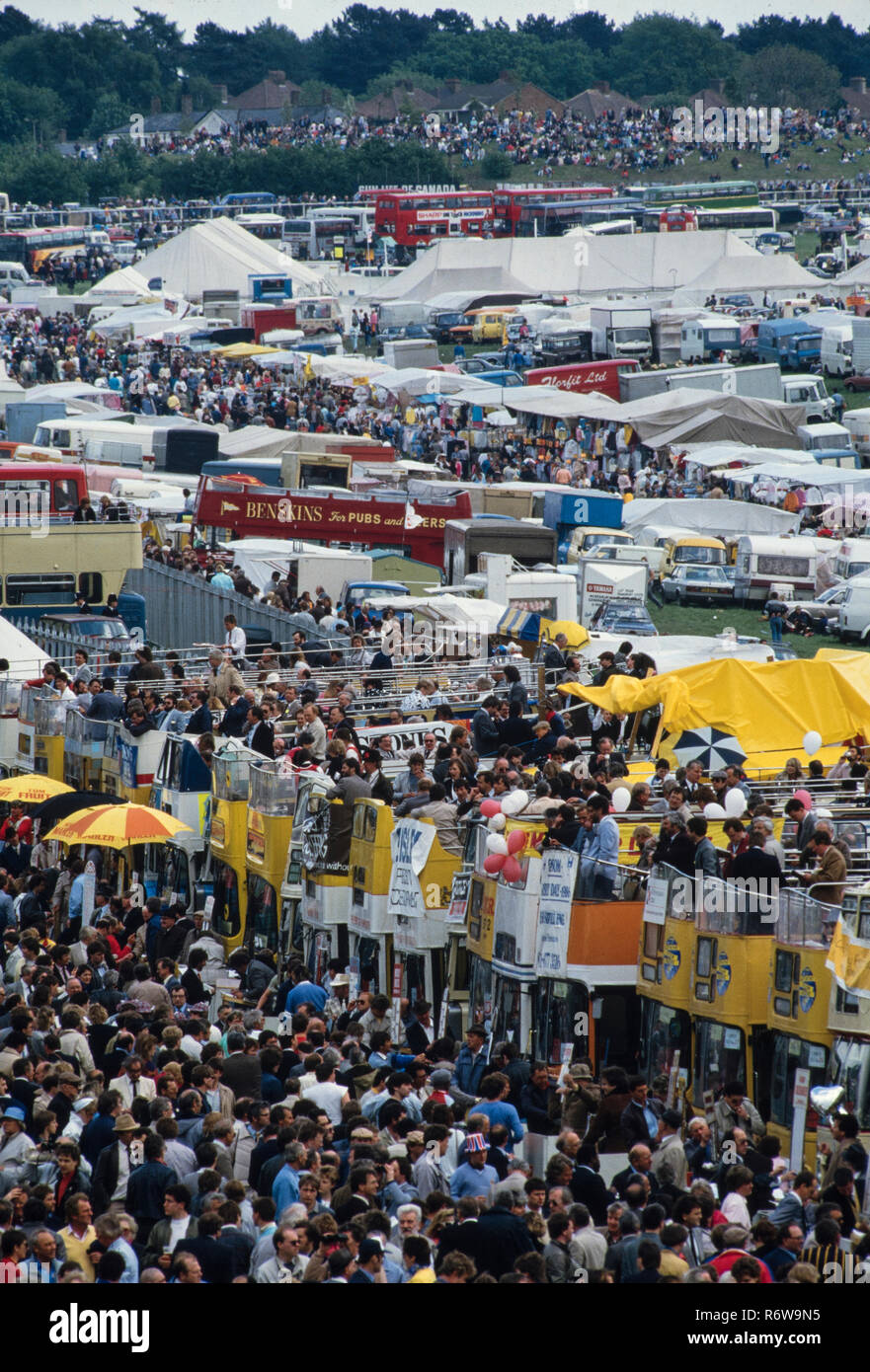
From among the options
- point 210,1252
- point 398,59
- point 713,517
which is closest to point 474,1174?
point 210,1252

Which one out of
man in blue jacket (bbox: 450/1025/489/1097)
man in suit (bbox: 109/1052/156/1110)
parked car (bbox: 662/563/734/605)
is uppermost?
man in suit (bbox: 109/1052/156/1110)

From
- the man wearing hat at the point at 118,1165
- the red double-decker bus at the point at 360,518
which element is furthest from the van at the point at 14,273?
the man wearing hat at the point at 118,1165

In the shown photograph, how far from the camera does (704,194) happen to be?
351 feet

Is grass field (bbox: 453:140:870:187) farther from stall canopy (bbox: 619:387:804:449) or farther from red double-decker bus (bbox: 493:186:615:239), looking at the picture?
stall canopy (bbox: 619:387:804:449)

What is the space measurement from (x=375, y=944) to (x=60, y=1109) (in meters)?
4.97

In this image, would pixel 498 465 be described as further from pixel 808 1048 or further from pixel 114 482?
pixel 808 1048

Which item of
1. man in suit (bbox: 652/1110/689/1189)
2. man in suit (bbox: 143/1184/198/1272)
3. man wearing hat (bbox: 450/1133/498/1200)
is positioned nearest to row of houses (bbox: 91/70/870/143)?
man in suit (bbox: 652/1110/689/1189)

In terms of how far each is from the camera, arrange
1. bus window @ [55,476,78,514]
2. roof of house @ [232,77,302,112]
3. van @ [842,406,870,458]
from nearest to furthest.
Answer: bus window @ [55,476,78,514] < van @ [842,406,870,458] < roof of house @ [232,77,302,112]

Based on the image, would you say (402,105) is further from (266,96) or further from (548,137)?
(548,137)

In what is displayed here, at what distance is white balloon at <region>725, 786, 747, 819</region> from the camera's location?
15.4 metres

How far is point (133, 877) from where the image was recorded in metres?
20.7

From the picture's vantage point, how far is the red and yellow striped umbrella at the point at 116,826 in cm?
1822

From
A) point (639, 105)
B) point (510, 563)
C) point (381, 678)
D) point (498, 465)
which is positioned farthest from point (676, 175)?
point (381, 678)

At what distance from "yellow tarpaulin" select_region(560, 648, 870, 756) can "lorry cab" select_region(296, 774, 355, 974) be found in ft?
11.5
